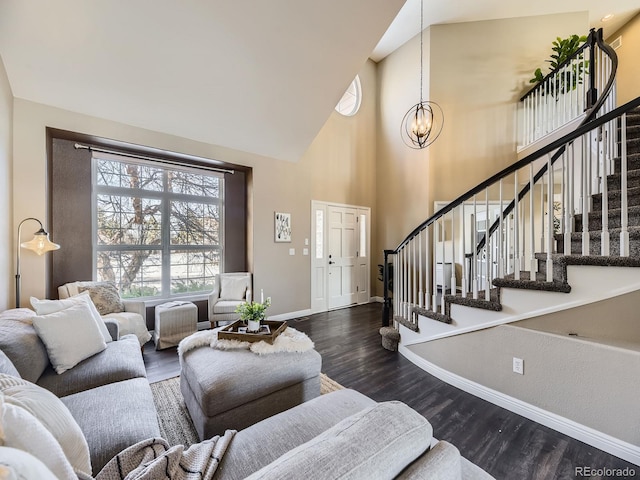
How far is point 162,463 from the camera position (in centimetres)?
83

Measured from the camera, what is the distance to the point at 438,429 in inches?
71.6

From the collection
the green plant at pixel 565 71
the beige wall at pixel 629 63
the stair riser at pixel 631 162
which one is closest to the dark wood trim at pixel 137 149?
the stair riser at pixel 631 162

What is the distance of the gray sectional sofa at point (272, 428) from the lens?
0.62 meters

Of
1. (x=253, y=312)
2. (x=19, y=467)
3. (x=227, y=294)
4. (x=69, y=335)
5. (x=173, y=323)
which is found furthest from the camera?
(x=227, y=294)

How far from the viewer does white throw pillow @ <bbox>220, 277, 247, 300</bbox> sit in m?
3.79

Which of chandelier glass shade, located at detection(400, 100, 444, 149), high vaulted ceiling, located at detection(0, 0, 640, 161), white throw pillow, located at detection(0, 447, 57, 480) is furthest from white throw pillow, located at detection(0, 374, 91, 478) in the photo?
chandelier glass shade, located at detection(400, 100, 444, 149)

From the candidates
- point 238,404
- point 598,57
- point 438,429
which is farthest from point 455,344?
point 598,57

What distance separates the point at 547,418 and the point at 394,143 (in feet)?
→ 16.2

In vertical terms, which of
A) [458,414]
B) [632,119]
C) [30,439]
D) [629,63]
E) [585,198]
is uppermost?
[629,63]

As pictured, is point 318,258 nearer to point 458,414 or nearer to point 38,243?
point 458,414

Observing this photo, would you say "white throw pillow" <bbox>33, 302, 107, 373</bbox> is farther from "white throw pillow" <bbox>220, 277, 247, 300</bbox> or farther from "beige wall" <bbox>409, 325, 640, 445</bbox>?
"beige wall" <bbox>409, 325, 640, 445</bbox>

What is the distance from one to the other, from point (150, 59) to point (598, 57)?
5667mm

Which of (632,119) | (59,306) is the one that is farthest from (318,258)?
(632,119)

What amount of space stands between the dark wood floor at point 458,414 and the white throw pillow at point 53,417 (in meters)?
1.72
